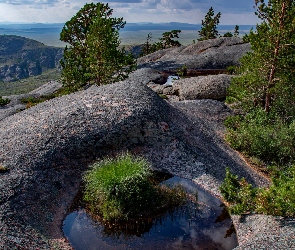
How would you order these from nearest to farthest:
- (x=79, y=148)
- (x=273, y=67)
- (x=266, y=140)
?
(x=79, y=148) → (x=266, y=140) → (x=273, y=67)

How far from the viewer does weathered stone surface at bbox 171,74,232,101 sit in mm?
31891

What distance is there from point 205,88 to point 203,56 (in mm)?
17960

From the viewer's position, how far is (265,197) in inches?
444

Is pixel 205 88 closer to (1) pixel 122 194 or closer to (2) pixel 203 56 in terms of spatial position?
(2) pixel 203 56

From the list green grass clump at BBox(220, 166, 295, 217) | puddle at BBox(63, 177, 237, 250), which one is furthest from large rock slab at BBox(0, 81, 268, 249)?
green grass clump at BBox(220, 166, 295, 217)

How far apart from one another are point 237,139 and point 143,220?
35.4 feet

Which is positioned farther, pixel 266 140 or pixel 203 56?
pixel 203 56

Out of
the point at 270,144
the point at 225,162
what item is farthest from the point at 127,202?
the point at 270,144

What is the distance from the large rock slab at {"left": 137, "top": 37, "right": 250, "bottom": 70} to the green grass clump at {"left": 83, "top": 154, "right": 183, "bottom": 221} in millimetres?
33958

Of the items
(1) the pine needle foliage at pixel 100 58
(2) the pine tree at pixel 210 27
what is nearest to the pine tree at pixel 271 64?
(1) the pine needle foliage at pixel 100 58

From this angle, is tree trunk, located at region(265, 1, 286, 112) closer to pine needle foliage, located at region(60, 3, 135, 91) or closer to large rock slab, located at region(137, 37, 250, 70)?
pine needle foliage, located at region(60, 3, 135, 91)

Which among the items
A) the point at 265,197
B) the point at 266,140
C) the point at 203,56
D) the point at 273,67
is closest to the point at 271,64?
the point at 273,67

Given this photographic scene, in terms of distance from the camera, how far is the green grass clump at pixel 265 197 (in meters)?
10.6

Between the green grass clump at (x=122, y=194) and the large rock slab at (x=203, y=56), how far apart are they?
3396cm
